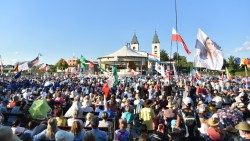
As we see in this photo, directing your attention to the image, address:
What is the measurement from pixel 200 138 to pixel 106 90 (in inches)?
333

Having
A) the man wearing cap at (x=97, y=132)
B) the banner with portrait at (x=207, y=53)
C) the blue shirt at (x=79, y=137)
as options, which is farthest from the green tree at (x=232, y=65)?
the blue shirt at (x=79, y=137)

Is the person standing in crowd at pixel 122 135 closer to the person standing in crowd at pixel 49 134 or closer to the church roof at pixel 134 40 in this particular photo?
the person standing in crowd at pixel 49 134

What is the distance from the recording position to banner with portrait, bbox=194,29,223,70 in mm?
14320

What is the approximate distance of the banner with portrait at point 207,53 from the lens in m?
14.3

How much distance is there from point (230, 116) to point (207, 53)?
3.49m

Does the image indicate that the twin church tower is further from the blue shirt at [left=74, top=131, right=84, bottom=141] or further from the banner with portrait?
the blue shirt at [left=74, top=131, right=84, bottom=141]

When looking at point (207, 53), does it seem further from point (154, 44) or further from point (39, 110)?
point (154, 44)

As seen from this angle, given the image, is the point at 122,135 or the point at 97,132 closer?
the point at 97,132

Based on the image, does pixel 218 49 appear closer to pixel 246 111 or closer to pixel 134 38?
pixel 246 111

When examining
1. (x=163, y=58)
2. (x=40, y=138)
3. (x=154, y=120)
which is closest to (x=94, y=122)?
(x=40, y=138)

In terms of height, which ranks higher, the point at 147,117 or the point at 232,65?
the point at 232,65

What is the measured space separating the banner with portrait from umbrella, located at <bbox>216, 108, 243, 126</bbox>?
2229mm

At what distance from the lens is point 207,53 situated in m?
14.8

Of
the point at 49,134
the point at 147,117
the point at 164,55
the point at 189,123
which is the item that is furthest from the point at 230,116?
the point at 164,55
